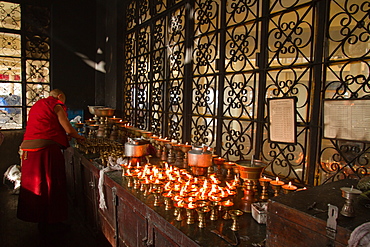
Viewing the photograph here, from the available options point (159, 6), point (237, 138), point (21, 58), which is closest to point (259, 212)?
point (237, 138)

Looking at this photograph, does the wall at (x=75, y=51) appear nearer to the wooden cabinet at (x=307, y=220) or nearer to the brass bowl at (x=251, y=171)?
the brass bowl at (x=251, y=171)

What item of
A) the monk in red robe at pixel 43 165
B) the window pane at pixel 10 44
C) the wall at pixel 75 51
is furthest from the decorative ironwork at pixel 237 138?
the window pane at pixel 10 44

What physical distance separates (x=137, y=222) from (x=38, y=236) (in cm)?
248

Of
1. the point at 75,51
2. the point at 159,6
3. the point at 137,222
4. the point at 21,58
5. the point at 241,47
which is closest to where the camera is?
the point at 137,222

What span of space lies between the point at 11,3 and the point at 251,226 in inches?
305

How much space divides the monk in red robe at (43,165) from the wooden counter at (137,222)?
1.38 ft

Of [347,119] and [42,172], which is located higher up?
[347,119]

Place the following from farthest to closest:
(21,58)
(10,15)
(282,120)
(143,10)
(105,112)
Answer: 1. (21,58)
2. (10,15)
3. (143,10)
4. (105,112)
5. (282,120)

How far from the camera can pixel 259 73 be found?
3.01m

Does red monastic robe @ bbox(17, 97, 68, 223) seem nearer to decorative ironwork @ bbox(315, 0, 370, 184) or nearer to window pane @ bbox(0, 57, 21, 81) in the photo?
window pane @ bbox(0, 57, 21, 81)

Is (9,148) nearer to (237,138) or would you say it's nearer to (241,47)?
(237,138)

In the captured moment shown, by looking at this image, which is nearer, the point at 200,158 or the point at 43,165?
the point at 200,158

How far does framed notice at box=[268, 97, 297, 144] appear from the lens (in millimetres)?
2645

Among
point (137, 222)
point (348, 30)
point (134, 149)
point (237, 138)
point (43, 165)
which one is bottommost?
point (137, 222)
